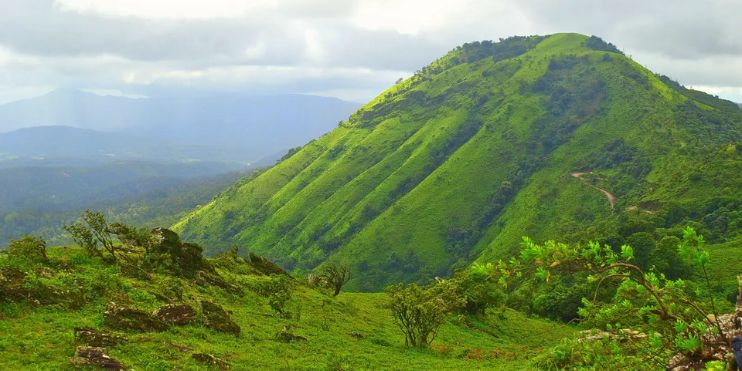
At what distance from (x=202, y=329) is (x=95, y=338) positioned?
9.26 metres

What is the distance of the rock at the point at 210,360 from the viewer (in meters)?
27.6

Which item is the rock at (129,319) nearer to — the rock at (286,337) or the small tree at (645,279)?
the rock at (286,337)

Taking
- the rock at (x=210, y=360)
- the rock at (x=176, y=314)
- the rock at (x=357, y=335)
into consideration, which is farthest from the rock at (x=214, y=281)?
the rock at (x=210, y=360)

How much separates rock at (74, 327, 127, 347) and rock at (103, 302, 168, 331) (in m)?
2.38

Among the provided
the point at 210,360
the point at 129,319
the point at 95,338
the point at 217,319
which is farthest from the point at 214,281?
the point at 95,338

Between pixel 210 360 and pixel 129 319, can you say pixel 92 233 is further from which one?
pixel 210 360

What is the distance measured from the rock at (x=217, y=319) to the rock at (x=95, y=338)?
9.15 meters

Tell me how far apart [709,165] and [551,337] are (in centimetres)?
14703

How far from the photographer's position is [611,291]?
79.4 m

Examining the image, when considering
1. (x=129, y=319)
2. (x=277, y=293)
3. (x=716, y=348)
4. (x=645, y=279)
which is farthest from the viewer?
(x=277, y=293)

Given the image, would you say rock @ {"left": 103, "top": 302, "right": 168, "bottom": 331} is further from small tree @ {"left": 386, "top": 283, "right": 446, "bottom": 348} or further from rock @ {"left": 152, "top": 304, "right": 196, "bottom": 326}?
small tree @ {"left": 386, "top": 283, "right": 446, "bottom": 348}

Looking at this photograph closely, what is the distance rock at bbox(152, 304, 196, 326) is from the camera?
33.1 m

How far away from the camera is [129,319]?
30.5 meters

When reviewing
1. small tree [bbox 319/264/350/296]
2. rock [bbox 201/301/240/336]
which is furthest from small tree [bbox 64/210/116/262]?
small tree [bbox 319/264/350/296]
